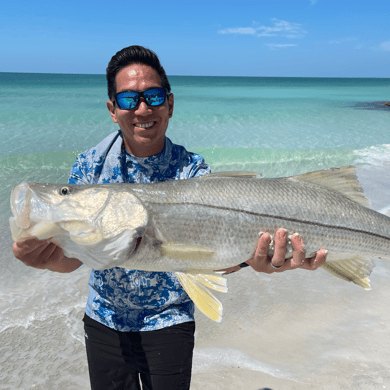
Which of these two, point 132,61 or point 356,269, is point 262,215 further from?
point 132,61

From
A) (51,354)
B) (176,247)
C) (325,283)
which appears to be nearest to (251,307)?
(325,283)

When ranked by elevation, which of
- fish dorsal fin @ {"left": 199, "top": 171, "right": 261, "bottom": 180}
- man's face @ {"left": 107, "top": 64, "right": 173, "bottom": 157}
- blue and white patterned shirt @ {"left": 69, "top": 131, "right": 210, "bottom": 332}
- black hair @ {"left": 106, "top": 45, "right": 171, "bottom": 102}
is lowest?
blue and white patterned shirt @ {"left": 69, "top": 131, "right": 210, "bottom": 332}

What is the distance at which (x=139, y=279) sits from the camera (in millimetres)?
2160

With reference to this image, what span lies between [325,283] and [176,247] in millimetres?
3467

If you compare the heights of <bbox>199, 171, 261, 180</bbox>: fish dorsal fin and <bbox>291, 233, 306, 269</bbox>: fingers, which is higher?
<bbox>199, 171, 261, 180</bbox>: fish dorsal fin

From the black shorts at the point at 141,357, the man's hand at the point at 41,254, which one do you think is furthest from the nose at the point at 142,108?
the black shorts at the point at 141,357

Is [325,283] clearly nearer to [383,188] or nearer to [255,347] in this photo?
[255,347]

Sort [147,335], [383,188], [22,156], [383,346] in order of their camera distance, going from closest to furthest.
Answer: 1. [147,335]
2. [383,346]
3. [383,188]
4. [22,156]

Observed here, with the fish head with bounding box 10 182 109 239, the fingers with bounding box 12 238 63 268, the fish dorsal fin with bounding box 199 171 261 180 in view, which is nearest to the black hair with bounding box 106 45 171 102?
the fish dorsal fin with bounding box 199 171 261 180

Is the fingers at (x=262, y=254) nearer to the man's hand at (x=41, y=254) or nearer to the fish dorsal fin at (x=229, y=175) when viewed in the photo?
the fish dorsal fin at (x=229, y=175)

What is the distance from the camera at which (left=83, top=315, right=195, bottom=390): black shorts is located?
2105 millimetres

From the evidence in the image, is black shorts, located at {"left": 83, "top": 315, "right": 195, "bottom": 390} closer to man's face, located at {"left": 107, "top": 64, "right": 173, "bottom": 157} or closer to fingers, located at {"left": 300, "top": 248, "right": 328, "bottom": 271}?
fingers, located at {"left": 300, "top": 248, "right": 328, "bottom": 271}

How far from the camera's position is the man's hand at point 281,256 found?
6.66ft

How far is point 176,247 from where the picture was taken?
76.4 inches
